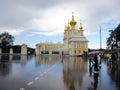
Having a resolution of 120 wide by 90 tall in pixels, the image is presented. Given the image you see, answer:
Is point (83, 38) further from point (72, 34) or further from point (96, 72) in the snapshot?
point (96, 72)

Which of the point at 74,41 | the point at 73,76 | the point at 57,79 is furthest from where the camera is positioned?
the point at 74,41

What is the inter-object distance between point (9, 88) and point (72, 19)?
4566 inches

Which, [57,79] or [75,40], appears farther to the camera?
[75,40]

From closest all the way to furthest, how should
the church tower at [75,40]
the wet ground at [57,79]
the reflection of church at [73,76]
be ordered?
1. the wet ground at [57,79]
2. the reflection of church at [73,76]
3. the church tower at [75,40]

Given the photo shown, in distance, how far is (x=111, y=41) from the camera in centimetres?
9900

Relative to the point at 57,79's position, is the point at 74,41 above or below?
above

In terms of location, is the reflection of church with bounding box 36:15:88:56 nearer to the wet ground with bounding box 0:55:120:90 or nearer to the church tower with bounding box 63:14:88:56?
the church tower with bounding box 63:14:88:56

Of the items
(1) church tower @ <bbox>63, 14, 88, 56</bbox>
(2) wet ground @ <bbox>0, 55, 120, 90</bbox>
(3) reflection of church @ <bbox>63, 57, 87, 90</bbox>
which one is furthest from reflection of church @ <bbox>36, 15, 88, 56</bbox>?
(2) wet ground @ <bbox>0, 55, 120, 90</bbox>

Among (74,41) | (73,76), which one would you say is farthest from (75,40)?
(73,76)

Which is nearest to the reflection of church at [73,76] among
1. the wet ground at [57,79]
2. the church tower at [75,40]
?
the wet ground at [57,79]

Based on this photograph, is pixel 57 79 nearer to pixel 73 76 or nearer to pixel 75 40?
pixel 73 76

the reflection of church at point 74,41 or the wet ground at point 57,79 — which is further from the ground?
the reflection of church at point 74,41

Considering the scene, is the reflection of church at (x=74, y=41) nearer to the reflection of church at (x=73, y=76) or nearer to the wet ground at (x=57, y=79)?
the reflection of church at (x=73, y=76)

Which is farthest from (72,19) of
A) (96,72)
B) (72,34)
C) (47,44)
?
(96,72)
